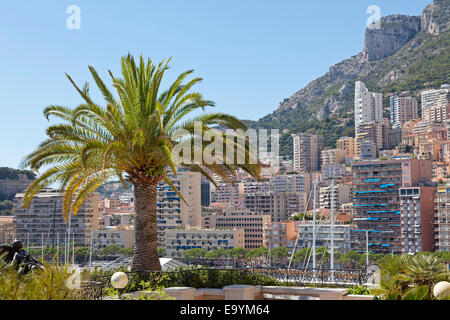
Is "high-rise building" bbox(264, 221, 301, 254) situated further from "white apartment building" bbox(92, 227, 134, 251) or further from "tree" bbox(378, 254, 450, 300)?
"tree" bbox(378, 254, 450, 300)

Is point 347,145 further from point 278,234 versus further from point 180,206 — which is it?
point 180,206

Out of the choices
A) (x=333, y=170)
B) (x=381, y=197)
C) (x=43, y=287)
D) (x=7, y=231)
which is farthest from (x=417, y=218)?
(x=43, y=287)

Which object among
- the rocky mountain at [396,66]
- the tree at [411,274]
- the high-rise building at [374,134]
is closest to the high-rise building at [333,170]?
the high-rise building at [374,134]

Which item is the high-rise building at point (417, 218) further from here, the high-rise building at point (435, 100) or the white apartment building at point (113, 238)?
the high-rise building at point (435, 100)

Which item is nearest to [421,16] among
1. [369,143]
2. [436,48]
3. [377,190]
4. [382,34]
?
[382,34]

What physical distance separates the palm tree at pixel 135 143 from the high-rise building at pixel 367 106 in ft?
529

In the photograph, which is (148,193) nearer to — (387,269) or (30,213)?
(387,269)

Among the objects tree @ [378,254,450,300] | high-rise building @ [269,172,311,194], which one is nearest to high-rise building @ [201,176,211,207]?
high-rise building @ [269,172,311,194]

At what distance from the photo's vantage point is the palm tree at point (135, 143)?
1037cm

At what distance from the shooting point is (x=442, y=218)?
7925cm

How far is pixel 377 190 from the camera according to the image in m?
93.6

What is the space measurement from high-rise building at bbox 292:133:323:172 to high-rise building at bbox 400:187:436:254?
8048 cm

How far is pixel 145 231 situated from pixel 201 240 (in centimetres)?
8399

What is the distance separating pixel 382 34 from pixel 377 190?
4705 inches
